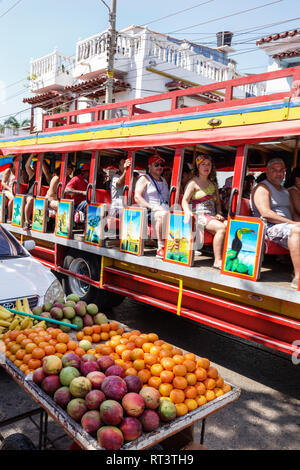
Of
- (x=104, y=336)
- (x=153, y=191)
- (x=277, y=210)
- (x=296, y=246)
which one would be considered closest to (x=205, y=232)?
(x=277, y=210)

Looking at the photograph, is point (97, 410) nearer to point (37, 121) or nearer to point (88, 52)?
point (88, 52)

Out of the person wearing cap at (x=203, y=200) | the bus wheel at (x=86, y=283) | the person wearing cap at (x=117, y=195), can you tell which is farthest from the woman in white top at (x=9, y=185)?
the person wearing cap at (x=203, y=200)

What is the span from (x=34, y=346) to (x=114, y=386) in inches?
30.1

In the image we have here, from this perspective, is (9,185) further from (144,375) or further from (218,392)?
(218,392)

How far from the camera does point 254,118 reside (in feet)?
12.4

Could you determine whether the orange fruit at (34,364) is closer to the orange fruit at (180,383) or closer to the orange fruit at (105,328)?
the orange fruit at (105,328)

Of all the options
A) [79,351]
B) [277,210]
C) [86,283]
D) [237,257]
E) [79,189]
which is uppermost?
[79,189]

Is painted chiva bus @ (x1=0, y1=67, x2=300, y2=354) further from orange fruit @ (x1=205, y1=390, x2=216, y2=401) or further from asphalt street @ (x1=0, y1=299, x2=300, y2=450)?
orange fruit @ (x1=205, y1=390, x2=216, y2=401)

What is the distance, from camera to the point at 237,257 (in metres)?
3.63

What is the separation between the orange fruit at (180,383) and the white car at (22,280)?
2.00m

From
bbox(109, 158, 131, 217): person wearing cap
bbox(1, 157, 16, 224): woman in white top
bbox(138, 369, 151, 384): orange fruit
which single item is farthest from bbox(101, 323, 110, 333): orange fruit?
bbox(1, 157, 16, 224): woman in white top

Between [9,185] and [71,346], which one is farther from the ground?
[9,185]

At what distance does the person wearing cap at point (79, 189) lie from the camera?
20.1 feet

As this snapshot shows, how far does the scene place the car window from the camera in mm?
4453
